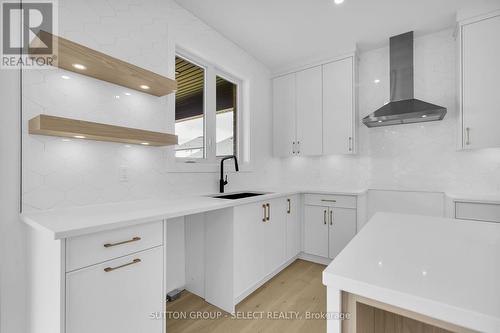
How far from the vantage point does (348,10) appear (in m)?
2.33

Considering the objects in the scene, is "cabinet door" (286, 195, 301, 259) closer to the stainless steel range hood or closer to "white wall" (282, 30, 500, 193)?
"white wall" (282, 30, 500, 193)

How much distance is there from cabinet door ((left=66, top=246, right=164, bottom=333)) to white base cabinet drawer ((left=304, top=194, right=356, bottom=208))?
6.85 feet

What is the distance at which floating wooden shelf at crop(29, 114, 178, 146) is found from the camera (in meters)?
1.27

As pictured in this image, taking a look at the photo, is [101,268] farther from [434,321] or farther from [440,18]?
[440,18]

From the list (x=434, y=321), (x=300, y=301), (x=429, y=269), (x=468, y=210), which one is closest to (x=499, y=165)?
(x=468, y=210)

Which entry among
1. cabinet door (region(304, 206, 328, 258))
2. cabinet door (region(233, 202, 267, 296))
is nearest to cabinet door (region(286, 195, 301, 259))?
cabinet door (region(304, 206, 328, 258))

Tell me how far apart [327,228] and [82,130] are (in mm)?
2652

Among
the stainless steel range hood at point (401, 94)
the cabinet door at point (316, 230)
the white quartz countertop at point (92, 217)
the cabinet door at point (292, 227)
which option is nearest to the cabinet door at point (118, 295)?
the white quartz countertop at point (92, 217)

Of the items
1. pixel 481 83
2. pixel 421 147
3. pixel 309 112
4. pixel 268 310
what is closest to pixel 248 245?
pixel 268 310

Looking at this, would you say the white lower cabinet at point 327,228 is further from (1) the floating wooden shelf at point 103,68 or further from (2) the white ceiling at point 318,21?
(1) the floating wooden shelf at point 103,68

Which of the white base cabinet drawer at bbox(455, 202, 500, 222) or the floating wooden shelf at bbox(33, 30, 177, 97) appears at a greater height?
the floating wooden shelf at bbox(33, 30, 177, 97)

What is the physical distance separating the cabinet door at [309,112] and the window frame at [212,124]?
788 millimetres

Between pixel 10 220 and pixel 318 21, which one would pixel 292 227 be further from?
pixel 10 220

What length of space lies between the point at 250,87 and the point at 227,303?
101 inches
